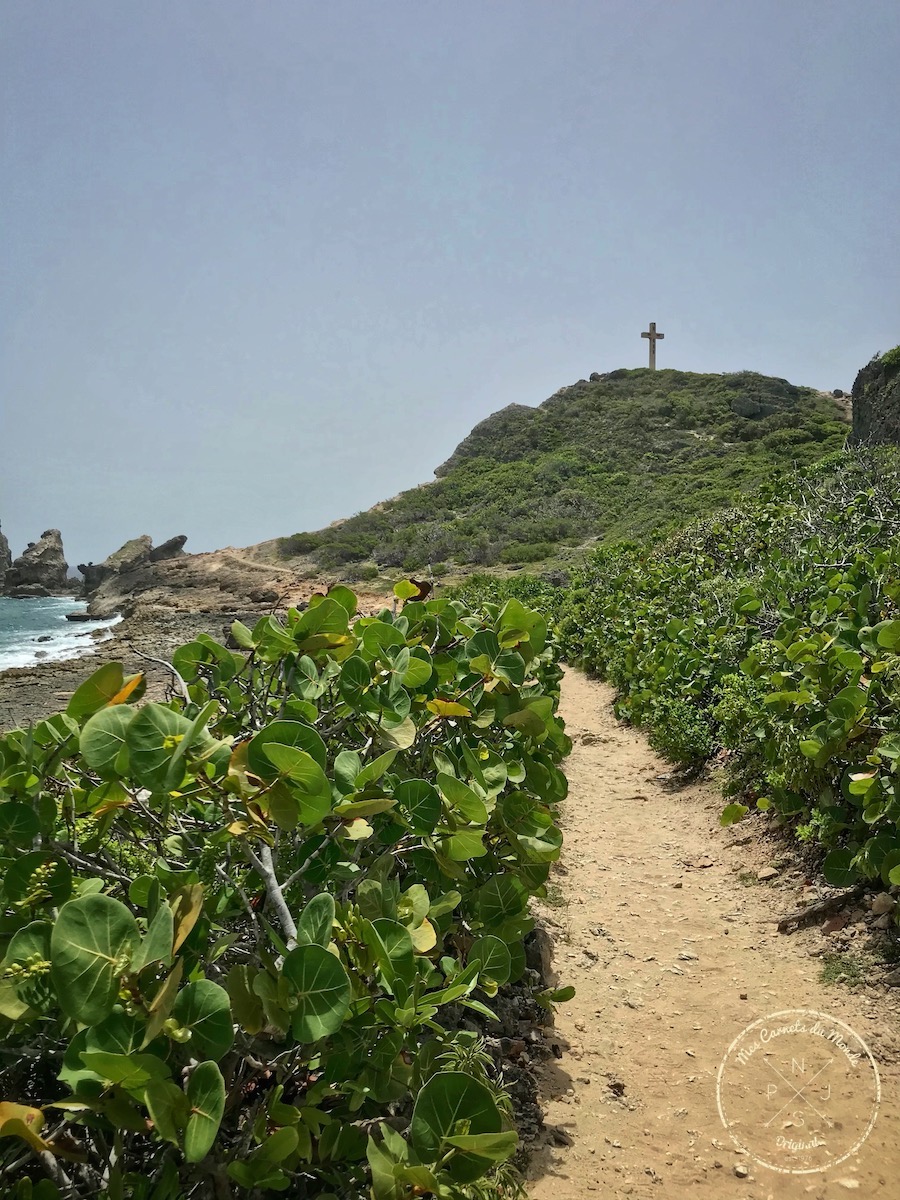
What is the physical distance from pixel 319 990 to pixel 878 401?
17828mm

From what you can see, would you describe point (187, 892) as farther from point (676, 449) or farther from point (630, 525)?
point (676, 449)

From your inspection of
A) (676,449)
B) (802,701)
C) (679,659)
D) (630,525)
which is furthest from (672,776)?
(676,449)

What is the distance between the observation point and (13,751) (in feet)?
4.91

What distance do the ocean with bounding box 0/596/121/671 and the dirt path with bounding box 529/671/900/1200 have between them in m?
22.9

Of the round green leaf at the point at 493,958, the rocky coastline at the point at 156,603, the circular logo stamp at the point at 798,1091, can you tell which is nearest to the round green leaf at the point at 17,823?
the round green leaf at the point at 493,958

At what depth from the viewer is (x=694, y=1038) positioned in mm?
2801

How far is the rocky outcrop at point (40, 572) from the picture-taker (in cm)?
6307

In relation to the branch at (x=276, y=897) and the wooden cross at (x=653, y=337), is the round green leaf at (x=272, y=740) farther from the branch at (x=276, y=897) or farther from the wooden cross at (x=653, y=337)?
the wooden cross at (x=653, y=337)

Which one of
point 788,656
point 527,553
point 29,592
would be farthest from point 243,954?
point 29,592

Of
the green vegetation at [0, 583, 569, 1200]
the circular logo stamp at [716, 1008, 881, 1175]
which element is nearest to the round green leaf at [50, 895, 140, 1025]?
the green vegetation at [0, 583, 569, 1200]

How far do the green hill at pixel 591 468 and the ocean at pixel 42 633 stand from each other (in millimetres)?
10484

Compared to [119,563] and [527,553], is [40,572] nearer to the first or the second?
[119,563]

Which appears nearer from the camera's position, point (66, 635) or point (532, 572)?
point (532, 572)

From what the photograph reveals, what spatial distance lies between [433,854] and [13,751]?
37.0 inches
